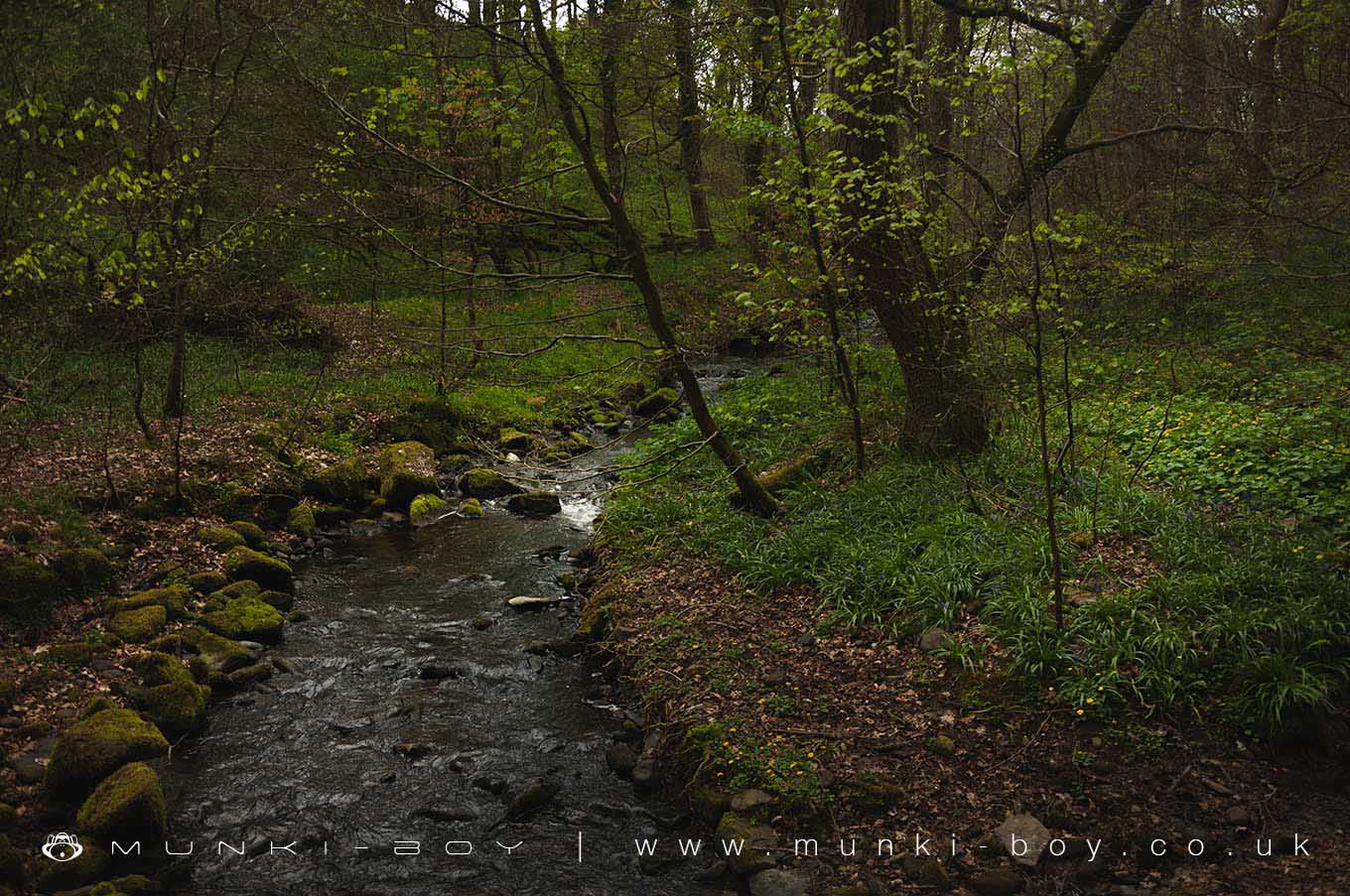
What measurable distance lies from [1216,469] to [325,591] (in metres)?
9.46

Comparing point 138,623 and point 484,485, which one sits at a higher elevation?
point 484,485

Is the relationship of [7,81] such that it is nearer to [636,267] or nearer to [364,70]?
[636,267]

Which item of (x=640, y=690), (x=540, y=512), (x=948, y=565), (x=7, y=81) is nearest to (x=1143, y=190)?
(x=948, y=565)

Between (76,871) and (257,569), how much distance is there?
445cm

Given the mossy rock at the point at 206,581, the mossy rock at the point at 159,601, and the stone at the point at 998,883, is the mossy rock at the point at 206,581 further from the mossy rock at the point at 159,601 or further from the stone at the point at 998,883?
the stone at the point at 998,883

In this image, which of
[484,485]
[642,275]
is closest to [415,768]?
[642,275]

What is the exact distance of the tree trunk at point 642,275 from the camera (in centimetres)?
644

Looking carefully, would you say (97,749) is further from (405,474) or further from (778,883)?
(405,474)

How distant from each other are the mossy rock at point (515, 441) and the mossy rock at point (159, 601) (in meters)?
6.71

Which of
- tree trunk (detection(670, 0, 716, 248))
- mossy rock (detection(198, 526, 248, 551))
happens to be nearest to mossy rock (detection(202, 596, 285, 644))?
mossy rock (detection(198, 526, 248, 551))

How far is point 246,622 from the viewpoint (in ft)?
24.6

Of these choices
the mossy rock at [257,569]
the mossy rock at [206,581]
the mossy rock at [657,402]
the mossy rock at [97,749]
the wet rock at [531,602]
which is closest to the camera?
the mossy rock at [97,749]

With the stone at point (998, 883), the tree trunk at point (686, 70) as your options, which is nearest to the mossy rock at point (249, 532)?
the tree trunk at point (686, 70)

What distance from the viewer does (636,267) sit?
24.2 ft
